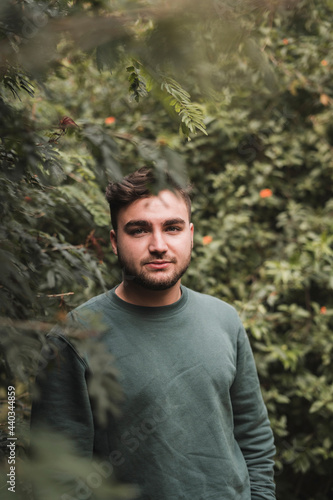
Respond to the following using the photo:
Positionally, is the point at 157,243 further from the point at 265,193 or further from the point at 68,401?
the point at 265,193

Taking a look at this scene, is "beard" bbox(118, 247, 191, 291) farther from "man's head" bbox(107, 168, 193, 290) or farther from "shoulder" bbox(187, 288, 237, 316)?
"shoulder" bbox(187, 288, 237, 316)

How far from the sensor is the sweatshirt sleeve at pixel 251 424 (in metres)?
1.53

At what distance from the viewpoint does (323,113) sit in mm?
3053

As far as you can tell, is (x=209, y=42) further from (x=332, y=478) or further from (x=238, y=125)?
(x=332, y=478)

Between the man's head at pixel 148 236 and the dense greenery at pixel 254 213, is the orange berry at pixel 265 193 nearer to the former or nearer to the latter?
the dense greenery at pixel 254 213

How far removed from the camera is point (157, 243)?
4.42ft

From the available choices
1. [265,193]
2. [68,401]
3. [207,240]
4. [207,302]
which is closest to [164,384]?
[68,401]

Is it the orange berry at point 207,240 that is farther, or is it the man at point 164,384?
the orange berry at point 207,240

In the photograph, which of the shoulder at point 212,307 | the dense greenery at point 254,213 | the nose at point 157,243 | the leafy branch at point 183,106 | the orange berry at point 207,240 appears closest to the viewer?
the leafy branch at point 183,106

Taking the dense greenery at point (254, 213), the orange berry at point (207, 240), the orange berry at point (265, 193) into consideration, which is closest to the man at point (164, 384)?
the dense greenery at point (254, 213)

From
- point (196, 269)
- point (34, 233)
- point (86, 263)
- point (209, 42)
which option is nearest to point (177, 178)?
point (209, 42)

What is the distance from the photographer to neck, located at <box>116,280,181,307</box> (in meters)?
1.45

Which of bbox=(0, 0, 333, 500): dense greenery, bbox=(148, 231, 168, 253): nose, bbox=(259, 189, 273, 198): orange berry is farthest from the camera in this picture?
bbox=(259, 189, 273, 198): orange berry

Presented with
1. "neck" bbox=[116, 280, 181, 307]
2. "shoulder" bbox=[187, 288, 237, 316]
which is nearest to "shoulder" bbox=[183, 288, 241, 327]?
"shoulder" bbox=[187, 288, 237, 316]
